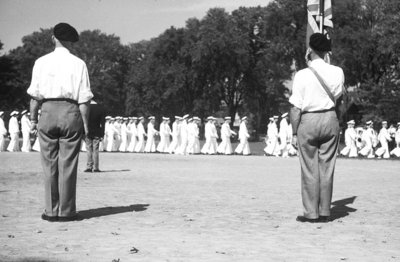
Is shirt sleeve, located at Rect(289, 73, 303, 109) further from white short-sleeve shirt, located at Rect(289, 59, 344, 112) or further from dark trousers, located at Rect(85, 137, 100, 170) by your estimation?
dark trousers, located at Rect(85, 137, 100, 170)

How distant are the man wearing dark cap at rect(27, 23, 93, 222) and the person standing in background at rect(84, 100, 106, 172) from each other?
9349mm

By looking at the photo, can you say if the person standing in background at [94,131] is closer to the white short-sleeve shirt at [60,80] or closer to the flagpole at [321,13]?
the flagpole at [321,13]

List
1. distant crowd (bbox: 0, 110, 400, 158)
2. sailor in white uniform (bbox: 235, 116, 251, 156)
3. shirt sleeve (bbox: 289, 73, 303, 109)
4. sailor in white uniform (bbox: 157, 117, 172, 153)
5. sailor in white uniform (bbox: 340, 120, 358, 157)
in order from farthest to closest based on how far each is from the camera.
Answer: sailor in white uniform (bbox: 157, 117, 172, 153), sailor in white uniform (bbox: 235, 116, 251, 156), sailor in white uniform (bbox: 340, 120, 358, 157), distant crowd (bbox: 0, 110, 400, 158), shirt sleeve (bbox: 289, 73, 303, 109)

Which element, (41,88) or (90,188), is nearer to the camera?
(41,88)

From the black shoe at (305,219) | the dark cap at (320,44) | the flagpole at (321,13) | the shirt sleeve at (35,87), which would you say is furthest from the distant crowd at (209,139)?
the shirt sleeve at (35,87)

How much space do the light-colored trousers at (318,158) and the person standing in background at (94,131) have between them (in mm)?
9921

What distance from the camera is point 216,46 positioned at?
65.6m

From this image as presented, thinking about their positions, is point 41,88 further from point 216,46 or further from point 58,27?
point 216,46

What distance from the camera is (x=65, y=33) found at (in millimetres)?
8758

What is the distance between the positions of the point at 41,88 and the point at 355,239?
4.17 metres

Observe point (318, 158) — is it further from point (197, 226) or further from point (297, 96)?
point (197, 226)

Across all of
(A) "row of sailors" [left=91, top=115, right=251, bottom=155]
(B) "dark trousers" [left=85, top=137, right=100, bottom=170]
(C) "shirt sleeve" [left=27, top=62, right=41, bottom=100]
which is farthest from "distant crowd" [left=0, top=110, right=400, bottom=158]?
(C) "shirt sleeve" [left=27, top=62, right=41, bottom=100]

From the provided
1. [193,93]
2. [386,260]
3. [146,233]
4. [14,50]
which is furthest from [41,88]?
[14,50]

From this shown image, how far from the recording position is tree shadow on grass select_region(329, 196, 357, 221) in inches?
373
